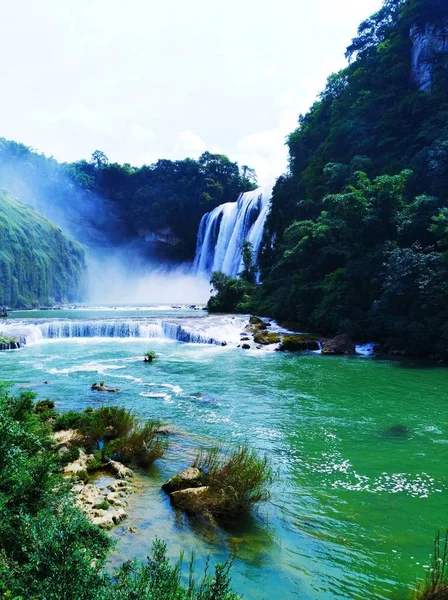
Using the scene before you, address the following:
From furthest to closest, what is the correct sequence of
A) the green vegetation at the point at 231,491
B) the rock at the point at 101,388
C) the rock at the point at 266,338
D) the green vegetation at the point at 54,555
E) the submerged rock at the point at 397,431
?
the rock at the point at 266,338 → the rock at the point at 101,388 → the submerged rock at the point at 397,431 → the green vegetation at the point at 231,491 → the green vegetation at the point at 54,555

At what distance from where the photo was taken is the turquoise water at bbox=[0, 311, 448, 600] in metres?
5.03

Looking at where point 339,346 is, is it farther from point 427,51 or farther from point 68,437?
point 427,51

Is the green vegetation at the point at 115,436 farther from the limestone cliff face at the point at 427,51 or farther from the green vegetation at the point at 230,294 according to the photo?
the limestone cliff face at the point at 427,51

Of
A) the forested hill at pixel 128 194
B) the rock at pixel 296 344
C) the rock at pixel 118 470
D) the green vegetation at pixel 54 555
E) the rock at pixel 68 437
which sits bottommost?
the rock at pixel 118 470

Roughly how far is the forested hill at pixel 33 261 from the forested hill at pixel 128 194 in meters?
13.8

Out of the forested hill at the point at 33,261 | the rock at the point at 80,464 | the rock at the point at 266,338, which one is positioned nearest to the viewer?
the rock at the point at 80,464

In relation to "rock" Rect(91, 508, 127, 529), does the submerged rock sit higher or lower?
lower

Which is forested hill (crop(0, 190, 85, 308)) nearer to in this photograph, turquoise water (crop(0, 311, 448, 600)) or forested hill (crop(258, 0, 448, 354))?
forested hill (crop(258, 0, 448, 354))

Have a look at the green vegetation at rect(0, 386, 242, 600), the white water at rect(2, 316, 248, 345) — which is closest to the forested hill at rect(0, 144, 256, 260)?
the white water at rect(2, 316, 248, 345)

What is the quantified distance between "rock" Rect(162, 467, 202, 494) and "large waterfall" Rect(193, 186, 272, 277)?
117ft

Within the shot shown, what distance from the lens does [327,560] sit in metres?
5.08

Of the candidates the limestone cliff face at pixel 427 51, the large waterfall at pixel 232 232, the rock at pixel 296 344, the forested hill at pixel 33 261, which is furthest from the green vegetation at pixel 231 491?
the forested hill at pixel 33 261

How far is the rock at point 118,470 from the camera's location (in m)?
7.22

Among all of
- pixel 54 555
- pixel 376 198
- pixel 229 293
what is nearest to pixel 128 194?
pixel 229 293
